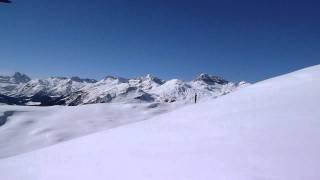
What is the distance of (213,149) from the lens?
3.55 m

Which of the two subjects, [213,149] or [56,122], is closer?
[213,149]

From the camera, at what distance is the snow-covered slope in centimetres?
295

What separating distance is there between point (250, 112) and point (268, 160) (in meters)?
1.93

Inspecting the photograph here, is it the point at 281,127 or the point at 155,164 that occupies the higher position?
the point at 281,127

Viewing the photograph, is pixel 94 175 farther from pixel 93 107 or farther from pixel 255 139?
pixel 93 107

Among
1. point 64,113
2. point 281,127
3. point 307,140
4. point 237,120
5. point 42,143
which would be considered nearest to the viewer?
point 307,140

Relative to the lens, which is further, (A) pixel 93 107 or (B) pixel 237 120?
(A) pixel 93 107

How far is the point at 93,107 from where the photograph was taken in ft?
66.7

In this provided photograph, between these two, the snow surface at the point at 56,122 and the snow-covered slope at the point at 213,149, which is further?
the snow surface at the point at 56,122

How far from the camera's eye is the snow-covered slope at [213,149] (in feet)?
9.67

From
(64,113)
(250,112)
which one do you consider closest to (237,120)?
(250,112)

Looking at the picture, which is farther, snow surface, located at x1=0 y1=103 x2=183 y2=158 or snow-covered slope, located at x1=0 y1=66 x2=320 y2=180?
snow surface, located at x1=0 y1=103 x2=183 y2=158

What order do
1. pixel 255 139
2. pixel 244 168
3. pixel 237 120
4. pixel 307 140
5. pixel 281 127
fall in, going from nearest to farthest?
pixel 244 168, pixel 307 140, pixel 255 139, pixel 281 127, pixel 237 120

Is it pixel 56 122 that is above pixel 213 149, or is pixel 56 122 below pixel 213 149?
below
